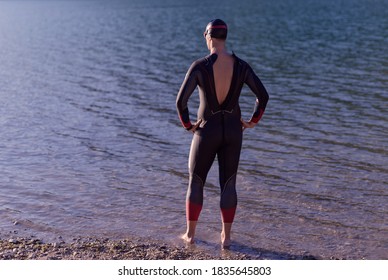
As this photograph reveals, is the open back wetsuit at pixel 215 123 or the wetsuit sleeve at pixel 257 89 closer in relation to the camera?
the open back wetsuit at pixel 215 123

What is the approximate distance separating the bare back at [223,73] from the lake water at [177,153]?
7.89ft

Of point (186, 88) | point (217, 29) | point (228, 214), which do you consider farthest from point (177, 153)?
point (217, 29)

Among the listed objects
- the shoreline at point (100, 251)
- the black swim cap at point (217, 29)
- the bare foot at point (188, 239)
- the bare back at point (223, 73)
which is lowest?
the shoreline at point (100, 251)

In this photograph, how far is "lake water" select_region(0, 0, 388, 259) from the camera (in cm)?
981

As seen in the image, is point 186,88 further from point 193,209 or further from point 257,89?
point 193,209

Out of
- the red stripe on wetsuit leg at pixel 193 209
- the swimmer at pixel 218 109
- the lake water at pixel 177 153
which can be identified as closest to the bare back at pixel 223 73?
the swimmer at pixel 218 109

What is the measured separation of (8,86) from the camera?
25.9 meters

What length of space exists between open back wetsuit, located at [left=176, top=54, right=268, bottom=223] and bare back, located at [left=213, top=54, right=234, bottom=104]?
0.05 metres

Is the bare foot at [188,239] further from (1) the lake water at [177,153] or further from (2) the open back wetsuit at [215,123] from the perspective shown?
(2) the open back wetsuit at [215,123]

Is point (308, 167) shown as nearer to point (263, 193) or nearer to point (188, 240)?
point (263, 193)

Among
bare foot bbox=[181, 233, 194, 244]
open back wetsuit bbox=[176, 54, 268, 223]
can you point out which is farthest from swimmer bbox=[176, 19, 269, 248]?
bare foot bbox=[181, 233, 194, 244]

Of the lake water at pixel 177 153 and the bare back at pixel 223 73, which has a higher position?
the bare back at pixel 223 73

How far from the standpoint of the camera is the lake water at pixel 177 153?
386 inches
